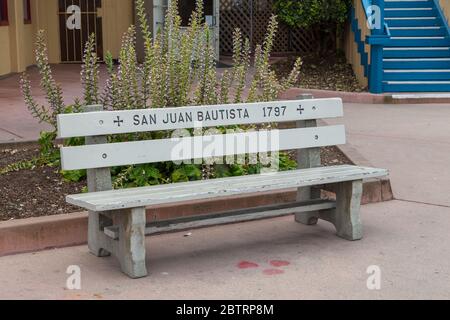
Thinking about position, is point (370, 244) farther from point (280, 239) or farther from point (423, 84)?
point (423, 84)

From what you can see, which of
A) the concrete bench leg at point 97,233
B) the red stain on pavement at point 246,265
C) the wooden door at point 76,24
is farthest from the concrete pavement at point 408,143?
the wooden door at point 76,24

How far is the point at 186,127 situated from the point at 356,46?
953 centimetres

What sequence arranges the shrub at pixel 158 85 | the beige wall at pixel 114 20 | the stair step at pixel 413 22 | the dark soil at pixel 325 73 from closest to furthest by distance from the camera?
the shrub at pixel 158 85
the dark soil at pixel 325 73
the stair step at pixel 413 22
the beige wall at pixel 114 20

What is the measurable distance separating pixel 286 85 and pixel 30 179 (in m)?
2.32

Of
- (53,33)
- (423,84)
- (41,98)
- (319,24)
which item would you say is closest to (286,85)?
(41,98)

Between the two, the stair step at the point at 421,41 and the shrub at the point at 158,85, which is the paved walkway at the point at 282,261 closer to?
the shrub at the point at 158,85

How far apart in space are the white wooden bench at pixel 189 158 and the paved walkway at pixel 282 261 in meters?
0.19

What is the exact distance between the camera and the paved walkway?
4.90m

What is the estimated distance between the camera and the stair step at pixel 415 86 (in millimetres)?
13414

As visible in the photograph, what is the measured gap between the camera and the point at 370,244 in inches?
232

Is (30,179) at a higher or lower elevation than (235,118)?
lower

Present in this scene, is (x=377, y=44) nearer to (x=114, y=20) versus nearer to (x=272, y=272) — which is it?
(x=114, y=20)

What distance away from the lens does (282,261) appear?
5516 mm

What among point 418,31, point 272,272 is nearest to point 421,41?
point 418,31
